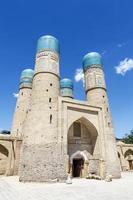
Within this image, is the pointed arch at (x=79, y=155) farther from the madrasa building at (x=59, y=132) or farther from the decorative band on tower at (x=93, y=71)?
the decorative band on tower at (x=93, y=71)

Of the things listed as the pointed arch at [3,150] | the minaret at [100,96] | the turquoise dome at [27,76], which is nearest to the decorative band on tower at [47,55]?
the minaret at [100,96]

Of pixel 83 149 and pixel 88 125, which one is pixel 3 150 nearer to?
pixel 83 149

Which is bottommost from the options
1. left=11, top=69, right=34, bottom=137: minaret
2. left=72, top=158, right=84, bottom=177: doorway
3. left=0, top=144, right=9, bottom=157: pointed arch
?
left=72, top=158, right=84, bottom=177: doorway

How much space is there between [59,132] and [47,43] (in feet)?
39.0

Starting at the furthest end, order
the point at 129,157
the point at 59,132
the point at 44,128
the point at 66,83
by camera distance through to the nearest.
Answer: the point at 66,83, the point at 129,157, the point at 59,132, the point at 44,128

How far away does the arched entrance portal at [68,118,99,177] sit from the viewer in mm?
20781

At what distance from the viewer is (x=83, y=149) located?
21719mm

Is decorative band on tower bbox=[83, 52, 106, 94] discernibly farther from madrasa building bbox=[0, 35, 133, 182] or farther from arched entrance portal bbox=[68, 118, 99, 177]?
arched entrance portal bbox=[68, 118, 99, 177]

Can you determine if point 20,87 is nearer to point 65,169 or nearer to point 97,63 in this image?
point 97,63

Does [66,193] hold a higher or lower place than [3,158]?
lower

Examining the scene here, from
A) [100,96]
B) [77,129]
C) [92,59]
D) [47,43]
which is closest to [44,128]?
[77,129]

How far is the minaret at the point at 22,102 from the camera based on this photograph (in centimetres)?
2991

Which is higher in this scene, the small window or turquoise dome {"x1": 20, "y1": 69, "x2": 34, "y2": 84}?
turquoise dome {"x1": 20, "y1": 69, "x2": 34, "y2": 84}

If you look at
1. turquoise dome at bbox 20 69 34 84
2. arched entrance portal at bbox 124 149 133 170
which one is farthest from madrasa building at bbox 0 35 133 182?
arched entrance portal at bbox 124 149 133 170
